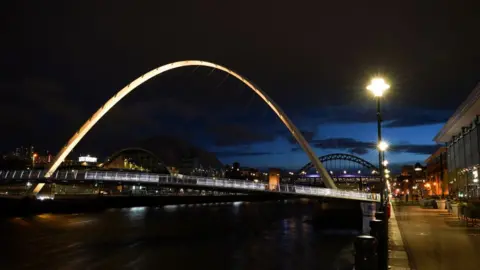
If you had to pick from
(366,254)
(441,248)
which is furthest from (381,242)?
(441,248)

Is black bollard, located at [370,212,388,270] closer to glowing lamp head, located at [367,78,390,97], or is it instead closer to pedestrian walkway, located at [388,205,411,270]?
pedestrian walkway, located at [388,205,411,270]

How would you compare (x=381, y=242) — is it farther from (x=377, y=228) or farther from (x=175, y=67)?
(x=175, y=67)

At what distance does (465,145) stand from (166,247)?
2970 cm

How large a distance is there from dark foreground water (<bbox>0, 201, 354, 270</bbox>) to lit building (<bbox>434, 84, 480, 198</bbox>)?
39.6 ft

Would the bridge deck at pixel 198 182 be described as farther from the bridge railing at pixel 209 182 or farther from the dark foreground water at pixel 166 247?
the dark foreground water at pixel 166 247

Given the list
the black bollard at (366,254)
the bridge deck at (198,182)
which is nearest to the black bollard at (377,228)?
the black bollard at (366,254)

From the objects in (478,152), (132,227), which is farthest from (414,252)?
(132,227)

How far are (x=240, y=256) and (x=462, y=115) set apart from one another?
75.5 ft

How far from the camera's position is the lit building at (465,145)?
1427 inches

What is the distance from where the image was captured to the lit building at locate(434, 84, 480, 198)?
3625 centimetres

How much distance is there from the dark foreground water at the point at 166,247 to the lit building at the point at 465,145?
39.6 ft

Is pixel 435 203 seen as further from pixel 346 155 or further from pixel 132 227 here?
pixel 346 155

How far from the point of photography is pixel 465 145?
144 ft

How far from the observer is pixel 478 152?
3638 cm
